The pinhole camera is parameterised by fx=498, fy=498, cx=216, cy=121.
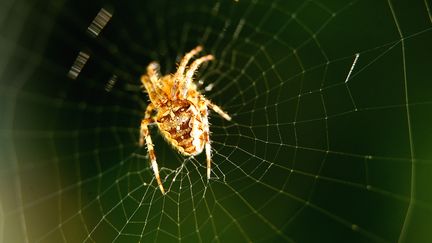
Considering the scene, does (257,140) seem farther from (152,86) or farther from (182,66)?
(152,86)

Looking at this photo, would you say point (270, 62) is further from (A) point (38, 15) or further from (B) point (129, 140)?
(A) point (38, 15)

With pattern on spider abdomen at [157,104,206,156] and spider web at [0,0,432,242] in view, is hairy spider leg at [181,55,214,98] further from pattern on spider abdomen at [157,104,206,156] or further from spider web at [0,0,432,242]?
spider web at [0,0,432,242]

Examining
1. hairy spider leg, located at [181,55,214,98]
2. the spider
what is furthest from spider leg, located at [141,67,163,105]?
hairy spider leg, located at [181,55,214,98]

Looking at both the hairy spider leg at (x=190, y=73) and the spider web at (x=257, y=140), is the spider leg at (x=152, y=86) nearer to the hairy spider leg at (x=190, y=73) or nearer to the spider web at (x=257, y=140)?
the hairy spider leg at (x=190, y=73)

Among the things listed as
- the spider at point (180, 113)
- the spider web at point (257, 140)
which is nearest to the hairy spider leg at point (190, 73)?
the spider at point (180, 113)

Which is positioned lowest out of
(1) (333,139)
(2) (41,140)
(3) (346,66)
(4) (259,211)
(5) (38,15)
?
(4) (259,211)

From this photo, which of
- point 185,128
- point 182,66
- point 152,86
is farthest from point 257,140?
point 152,86

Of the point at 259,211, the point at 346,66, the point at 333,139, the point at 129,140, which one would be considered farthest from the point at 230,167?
the point at 129,140
